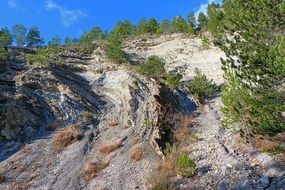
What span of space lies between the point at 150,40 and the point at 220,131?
46.1 m

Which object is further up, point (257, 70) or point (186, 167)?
point (257, 70)

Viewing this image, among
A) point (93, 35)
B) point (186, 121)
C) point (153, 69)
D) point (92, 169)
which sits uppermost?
point (93, 35)

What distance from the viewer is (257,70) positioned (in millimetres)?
21297

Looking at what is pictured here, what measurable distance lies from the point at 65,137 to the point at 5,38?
3172 cm

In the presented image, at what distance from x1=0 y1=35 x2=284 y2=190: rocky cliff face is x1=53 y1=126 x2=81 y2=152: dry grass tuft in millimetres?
81

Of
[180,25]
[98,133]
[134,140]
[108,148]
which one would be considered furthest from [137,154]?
[180,25]

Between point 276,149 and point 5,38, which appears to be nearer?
point 276,149

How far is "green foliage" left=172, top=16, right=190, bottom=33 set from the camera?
76838 mm

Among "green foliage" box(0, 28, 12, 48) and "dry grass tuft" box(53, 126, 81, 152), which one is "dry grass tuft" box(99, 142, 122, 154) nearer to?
"dry grass tuft" box(53, 126, 81, 152)

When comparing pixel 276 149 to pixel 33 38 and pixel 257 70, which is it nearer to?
pixel 257 70

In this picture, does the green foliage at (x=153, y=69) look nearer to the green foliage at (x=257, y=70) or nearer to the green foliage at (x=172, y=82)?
the green foliage at (x=172, y=82)

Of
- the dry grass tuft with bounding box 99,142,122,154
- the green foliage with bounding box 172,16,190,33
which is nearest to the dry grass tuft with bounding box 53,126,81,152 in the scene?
the dry grass tuft with bounding box 99,142,122,154

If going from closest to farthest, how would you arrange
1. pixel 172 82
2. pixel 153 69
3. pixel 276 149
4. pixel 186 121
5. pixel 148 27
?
pixel 276 149 < pixel 186 121 < pixel 172 82 < pixel 153 69 < pixel 148 27

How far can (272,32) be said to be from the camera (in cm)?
2239
